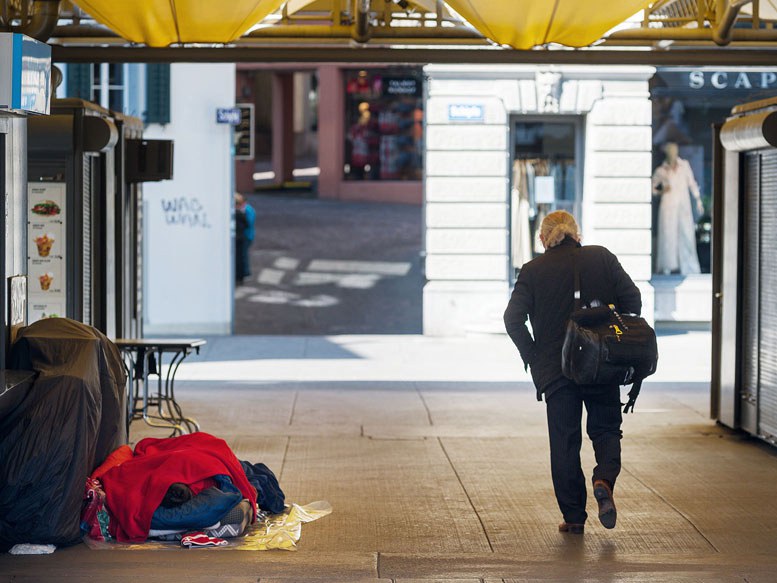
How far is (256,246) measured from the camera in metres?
23.9

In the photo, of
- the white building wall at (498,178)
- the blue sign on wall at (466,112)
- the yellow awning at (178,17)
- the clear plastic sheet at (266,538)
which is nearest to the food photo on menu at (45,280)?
the yellow awning at (178,17)

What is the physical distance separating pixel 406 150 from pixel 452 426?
746 inches

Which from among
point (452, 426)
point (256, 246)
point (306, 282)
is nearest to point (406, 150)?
point (256, 246)

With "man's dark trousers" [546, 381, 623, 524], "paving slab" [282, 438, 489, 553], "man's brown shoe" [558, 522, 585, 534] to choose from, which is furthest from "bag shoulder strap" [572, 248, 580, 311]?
"paving slab" [282, 438, 489, 553]

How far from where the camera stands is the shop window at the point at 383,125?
2883 cm

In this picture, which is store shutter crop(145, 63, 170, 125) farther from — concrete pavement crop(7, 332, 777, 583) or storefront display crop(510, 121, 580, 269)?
storefront display crop(510, 121, 580, 269)

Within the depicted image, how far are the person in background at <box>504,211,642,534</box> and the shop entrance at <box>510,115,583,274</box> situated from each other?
10.7 meters

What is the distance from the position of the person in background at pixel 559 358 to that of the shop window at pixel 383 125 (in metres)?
21.5

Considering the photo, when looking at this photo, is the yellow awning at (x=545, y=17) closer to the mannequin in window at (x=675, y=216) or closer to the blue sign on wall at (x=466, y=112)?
the blue sign on wall at (x=466, y=112)

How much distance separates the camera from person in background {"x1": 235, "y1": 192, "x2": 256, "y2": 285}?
20.6 meters

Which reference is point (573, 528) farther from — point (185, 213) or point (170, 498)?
point (185, 213)

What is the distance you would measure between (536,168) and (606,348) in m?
11.5

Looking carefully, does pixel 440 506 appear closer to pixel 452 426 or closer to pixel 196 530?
pixel 196 530

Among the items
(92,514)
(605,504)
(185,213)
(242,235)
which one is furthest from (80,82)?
(605,504)
